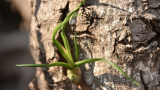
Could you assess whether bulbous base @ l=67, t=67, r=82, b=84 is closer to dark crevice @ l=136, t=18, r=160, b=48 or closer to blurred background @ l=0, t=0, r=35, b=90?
dark crevice @ l=136, t=18, r=160, b=48

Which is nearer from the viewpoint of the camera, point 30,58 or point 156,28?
point 156,28

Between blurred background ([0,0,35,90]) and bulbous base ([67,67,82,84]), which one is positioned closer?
bulbous base ([67,67,82,84])

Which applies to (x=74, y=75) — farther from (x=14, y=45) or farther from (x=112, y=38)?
A: (x=14, y=45)

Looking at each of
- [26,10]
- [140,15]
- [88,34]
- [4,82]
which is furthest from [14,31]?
[140,15]

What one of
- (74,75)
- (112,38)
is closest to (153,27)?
(112,38)

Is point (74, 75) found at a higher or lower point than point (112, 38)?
lower

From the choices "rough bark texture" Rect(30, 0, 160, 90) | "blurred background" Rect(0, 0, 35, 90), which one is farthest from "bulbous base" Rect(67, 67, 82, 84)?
"blurred background" Rect(0, 0, 35, 90)

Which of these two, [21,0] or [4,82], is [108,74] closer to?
[4,82]
